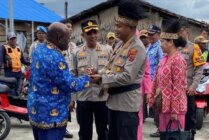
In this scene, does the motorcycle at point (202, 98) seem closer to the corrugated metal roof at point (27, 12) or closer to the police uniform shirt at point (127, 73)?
the police uniform shirt at point (127, 73)

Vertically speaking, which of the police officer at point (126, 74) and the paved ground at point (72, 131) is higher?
the police officer at point (126, 74)

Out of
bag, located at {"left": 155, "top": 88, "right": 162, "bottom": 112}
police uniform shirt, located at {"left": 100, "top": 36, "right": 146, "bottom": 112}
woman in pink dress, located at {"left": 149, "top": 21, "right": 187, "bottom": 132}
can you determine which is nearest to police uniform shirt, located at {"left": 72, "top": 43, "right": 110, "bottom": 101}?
bag, located at {"left": 155, "top": 88, "right": 162, "bottom": 112}

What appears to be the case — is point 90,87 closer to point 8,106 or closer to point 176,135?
point 176,135

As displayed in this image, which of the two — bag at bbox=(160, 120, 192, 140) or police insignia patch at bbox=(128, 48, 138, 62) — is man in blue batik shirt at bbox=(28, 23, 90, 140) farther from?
bag at bbox=(160, 120, 192, 140)

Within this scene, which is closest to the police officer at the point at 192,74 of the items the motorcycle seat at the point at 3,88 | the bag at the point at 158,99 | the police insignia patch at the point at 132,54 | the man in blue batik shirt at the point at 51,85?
the bag at the point at 158,99

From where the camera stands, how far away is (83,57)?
17.3 ft

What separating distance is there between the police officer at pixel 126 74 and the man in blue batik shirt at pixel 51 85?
0.35 m

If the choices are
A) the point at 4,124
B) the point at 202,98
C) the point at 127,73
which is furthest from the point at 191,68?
the point at 4,124

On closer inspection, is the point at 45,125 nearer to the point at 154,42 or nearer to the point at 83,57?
the point at 83,57

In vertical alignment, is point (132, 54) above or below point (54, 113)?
above

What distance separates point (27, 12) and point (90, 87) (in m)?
18.7

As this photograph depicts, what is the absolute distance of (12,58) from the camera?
9.08 meters

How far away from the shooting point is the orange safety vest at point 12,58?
29.7 feet

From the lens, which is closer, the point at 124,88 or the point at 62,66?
the point at 62,66
